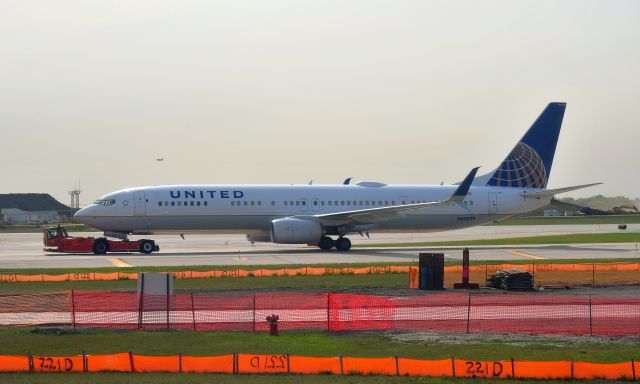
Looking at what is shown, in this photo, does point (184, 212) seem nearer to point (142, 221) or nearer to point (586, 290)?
point (142, 221)

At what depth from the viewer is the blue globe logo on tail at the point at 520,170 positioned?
60500mm

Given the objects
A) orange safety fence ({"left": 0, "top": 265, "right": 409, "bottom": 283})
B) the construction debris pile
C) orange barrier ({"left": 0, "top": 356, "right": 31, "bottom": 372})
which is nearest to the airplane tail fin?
orange safety fence ({"left": 0, "top": 265, "right": 409, "bottom": 283})

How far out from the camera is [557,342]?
68.1 feet

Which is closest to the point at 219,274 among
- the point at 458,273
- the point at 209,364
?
the point at 458,273

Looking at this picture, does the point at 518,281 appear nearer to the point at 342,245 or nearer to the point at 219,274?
the point at 219,274

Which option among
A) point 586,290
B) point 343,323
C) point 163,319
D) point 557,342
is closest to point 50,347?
point 163,319

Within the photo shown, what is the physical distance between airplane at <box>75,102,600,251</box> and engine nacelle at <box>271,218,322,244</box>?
62 mm

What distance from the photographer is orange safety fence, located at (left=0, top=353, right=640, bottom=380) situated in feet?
55.8

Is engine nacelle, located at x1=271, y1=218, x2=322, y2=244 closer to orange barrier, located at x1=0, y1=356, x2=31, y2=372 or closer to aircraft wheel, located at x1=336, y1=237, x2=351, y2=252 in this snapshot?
aircraft wheel, located at x1=336, y1=237, x2=351, y2=252

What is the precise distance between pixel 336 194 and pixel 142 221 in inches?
510

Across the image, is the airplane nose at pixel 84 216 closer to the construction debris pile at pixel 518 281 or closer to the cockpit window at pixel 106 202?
the cockpit window at pixel 106 202

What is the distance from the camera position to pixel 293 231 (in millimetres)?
53500

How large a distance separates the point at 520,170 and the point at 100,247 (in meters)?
29.2

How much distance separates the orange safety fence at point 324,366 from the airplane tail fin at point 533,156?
1727 inches
